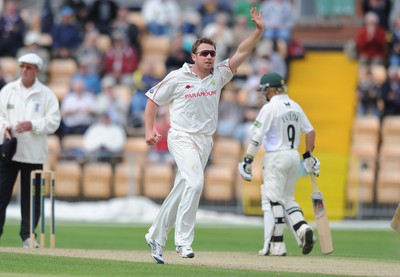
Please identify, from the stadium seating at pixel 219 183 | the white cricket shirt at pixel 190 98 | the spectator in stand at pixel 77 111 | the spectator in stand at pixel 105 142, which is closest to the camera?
the white cricket shirt at pixel 190 98

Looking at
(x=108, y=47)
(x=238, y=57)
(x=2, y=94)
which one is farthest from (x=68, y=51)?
(x=238, y=57)

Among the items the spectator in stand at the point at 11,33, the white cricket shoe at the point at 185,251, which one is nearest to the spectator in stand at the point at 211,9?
the spectator in stand at the point at 11,33

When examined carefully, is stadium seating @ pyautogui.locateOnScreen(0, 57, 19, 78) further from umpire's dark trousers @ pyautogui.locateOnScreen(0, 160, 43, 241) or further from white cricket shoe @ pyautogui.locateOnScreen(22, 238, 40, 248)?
white cricket shoe @ pyautogui.locateOnScreen(22, 238, 40, 248)

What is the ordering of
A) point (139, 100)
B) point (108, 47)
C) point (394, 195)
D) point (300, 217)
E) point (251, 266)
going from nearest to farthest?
1. point (251, 266)
2. point (300, 217)
3. point (394, 195)
4. point (139, 100)
5. point (108, 47)

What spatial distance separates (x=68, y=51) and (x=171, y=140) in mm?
16569

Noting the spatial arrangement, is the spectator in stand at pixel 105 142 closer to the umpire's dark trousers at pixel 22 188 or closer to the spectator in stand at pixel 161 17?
the spectator in stand at pixel 161 17

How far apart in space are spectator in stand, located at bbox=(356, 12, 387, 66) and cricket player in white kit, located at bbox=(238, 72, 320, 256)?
12.6m

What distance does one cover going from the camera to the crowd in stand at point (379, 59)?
29172 mm

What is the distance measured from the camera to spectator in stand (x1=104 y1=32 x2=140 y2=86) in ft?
102

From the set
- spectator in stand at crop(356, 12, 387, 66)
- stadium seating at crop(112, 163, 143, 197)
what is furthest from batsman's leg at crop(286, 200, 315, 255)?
spectator in stand at crop(356, 12, 387, 66)

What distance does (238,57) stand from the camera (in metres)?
15.9

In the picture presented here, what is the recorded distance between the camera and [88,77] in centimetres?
3061

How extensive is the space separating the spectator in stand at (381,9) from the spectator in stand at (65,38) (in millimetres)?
7028

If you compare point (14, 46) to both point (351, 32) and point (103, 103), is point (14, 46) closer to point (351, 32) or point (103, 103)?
point (103, 103)
